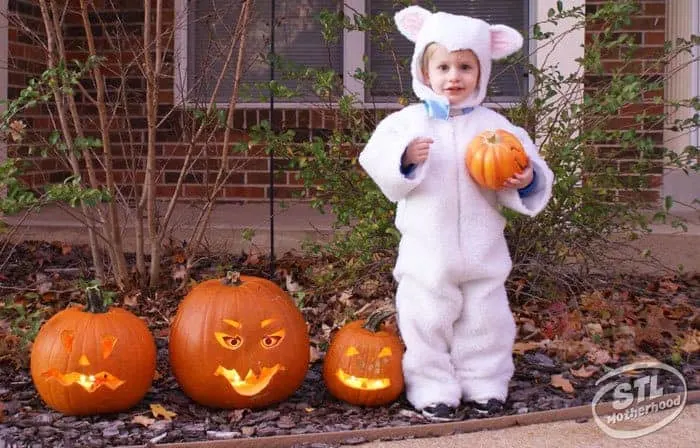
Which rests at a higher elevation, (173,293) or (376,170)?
(376,170)

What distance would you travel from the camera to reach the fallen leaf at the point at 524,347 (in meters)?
4.43

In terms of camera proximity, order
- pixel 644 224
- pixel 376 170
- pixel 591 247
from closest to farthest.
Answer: pixel 376 170, pixel 644 224, pixel 591 247

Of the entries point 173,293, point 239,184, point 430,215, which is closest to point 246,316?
point 430,215

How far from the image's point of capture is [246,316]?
3.57m

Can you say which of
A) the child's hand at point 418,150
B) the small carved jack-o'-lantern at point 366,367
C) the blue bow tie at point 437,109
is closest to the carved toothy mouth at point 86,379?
the small carved jack-o'-lantern at point 366,367

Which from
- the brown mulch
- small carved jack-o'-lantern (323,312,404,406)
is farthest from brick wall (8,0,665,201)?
small carved jack-o'-lantern (323,312,404,406)

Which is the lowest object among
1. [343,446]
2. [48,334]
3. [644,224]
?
[343,446]

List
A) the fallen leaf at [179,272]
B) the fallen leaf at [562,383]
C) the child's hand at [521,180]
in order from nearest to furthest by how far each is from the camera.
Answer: the child's hand at [521,180] < the fallen leaf at [562,383] < the fallen leaf at [179,272]

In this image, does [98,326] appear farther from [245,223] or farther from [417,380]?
[245,223]

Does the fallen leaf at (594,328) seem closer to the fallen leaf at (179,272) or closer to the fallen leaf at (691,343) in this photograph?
the fallen leaf at (691,343)

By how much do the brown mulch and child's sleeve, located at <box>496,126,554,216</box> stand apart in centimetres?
73

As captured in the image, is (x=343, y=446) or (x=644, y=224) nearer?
(x=343, y=446)

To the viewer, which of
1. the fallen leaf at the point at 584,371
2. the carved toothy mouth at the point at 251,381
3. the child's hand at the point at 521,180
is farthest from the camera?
the fallen leaf at the point at 584,371

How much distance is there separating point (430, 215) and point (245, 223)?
3.31 meters
